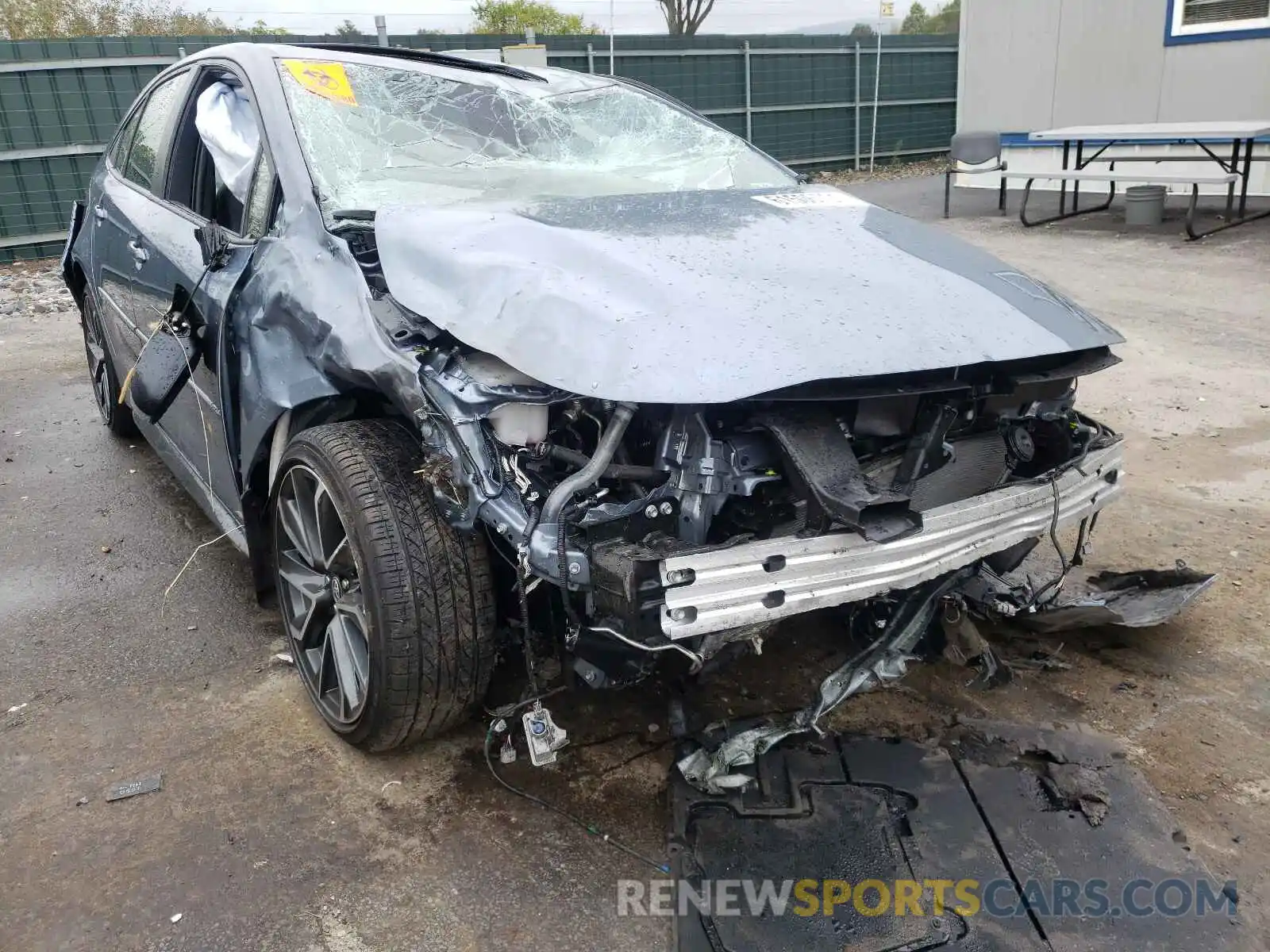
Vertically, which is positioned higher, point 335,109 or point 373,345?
point 335,109

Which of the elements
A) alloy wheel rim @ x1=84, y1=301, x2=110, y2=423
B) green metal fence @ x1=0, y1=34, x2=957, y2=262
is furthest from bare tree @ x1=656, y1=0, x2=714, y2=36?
alloy wheel rim @ x1=84, y1=301, x2=110, y2=423

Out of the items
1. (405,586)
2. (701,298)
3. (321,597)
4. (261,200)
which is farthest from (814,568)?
(261,200)

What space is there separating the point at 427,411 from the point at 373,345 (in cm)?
26

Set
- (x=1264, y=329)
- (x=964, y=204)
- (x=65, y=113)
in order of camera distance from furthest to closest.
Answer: (x=964, y=204) < (x=65, y=113) < (x=1264, y=329)

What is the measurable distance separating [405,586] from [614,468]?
0.59 m

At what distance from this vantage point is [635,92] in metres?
3.99

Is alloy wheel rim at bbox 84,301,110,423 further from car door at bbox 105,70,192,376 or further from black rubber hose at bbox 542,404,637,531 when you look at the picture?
black rubber hose at bbox 542,404,637,531

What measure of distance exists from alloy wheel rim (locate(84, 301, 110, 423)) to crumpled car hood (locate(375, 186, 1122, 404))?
3.16m

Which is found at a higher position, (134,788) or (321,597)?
(321,597)

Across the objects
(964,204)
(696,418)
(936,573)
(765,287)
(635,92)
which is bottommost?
(964,204)

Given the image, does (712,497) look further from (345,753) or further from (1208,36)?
(1208,36)

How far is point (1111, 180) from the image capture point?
10.1 metres

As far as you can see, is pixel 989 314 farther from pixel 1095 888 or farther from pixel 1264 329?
pixel 1264 329

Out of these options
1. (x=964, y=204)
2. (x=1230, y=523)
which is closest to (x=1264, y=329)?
(x=1230, y=523)
